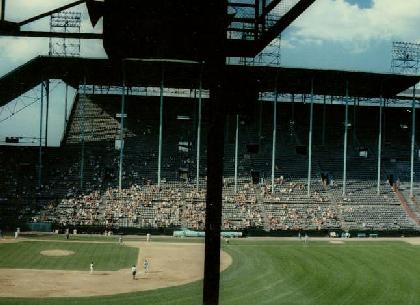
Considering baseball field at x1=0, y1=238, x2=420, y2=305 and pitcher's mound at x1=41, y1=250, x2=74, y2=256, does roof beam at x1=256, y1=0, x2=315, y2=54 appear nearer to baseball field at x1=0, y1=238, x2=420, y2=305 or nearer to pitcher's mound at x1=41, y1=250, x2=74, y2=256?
baseball field at x1=0, y1=238, x2=420, y2=305

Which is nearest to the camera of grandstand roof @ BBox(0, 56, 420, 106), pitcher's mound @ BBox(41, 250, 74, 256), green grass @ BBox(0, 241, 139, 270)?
green grass @ BBox(0, 241, 139, 270)

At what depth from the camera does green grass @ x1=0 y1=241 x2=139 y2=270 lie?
3772cm

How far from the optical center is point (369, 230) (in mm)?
59688

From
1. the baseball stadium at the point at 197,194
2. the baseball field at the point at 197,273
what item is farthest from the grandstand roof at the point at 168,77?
the baseball field at the point at 197,273

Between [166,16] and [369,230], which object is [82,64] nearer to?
[369,230]

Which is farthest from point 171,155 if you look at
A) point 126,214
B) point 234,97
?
point 234,97

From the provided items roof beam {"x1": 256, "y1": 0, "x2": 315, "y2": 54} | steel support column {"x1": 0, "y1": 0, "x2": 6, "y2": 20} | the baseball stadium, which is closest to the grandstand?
the baseball stadium

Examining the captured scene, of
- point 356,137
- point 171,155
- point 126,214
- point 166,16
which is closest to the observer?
A: point 166,16

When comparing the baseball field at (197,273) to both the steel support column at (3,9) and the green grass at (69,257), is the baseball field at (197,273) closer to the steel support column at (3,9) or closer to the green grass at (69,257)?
the green grass at (69,257)

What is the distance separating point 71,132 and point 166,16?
6715cm

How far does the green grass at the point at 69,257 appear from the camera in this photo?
124ft

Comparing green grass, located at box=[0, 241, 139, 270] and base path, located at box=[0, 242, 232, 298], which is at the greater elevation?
green grass, located at box=[0, 241, 139, 270]

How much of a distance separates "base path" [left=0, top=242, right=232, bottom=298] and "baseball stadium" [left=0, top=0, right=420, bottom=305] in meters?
0.16

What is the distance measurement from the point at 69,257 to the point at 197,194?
2204 centimetres
